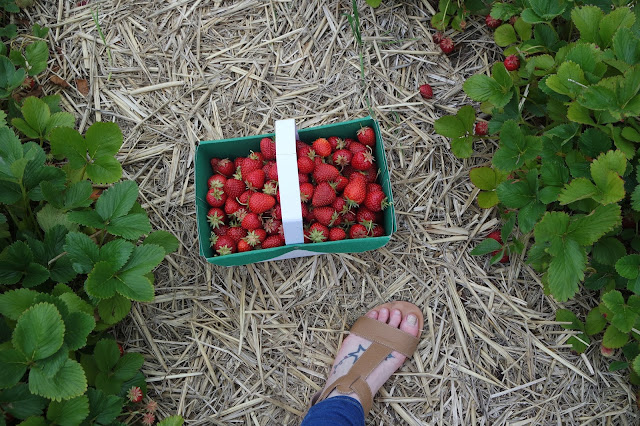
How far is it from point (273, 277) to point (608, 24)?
134cm

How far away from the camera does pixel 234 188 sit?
1.58 m

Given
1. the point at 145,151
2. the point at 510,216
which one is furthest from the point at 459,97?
the point at 145,151

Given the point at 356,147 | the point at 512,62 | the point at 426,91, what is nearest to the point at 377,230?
the point at 356,147

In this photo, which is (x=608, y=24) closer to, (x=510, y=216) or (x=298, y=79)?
(x=510, y=216)

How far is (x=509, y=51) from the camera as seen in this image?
166cm

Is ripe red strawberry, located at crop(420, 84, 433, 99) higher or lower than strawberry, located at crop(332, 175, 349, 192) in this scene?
higher

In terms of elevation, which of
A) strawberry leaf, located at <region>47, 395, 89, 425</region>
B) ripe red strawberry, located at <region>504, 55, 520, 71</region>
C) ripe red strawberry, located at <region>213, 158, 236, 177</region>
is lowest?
strawberry leaf, located at <region>47, 395, 89, 425</region>

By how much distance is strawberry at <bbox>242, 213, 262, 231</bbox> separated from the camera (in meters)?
1.51

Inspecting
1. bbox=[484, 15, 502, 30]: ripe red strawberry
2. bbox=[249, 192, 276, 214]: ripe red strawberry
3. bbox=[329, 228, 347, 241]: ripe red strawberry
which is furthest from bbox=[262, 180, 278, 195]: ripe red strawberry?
bbox=[484, 15, 502, 30]: ripe red strawberry

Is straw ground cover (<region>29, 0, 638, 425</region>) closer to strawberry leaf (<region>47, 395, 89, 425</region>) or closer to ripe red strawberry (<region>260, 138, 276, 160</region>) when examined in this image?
ripe red strawberry (<region>260, 138, 276, 160</region>)

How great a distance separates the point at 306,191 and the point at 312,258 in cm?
37

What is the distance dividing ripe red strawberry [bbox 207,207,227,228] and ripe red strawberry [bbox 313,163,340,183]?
13.4 inches

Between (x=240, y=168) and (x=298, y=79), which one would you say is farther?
(x=298, y=79)

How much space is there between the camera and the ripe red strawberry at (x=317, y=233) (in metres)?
1.49
